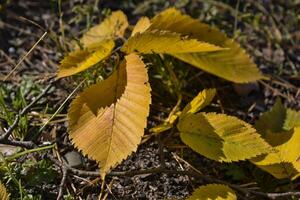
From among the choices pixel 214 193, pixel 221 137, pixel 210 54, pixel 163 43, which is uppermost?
pixel 163 43

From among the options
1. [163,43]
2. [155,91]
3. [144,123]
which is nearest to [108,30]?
[155,91]

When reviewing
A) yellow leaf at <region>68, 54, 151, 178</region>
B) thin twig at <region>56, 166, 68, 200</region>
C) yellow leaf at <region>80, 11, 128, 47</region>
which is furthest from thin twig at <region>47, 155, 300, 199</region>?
yellow leaf at <region>80, 11, 128, 47</region>

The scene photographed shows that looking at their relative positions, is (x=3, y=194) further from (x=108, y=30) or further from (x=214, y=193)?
(x=108, y=30)

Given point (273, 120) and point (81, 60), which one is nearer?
point (81, 60)

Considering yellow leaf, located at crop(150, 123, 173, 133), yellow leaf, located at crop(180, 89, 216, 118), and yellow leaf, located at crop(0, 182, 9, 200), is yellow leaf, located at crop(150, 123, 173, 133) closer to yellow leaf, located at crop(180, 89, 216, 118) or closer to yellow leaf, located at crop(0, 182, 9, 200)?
yellow leaf, located at crop(180, 89, 216, 118)

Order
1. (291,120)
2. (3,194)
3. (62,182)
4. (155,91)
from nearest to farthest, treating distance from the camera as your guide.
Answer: (3,194)
(62,182)
(291,120)
(155,91)
